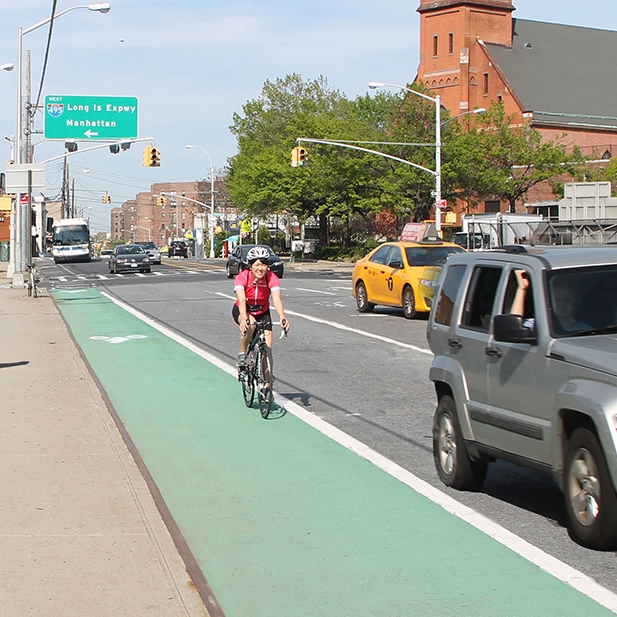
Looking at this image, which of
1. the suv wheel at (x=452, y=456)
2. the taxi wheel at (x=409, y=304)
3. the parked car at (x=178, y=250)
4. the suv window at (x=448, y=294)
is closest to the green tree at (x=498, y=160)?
the parked car at (x=178, y=250)

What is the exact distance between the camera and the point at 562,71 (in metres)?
91.8

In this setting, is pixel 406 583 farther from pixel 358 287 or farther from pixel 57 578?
pixel 358 287

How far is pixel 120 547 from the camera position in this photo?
5.99m

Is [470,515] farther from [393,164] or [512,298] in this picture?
[393,164]

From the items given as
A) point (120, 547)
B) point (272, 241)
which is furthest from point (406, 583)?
point (272, 241)

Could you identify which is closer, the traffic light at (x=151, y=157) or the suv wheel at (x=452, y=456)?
the suv wheel at (x=452, y=456)

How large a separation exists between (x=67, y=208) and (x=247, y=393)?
107 meters

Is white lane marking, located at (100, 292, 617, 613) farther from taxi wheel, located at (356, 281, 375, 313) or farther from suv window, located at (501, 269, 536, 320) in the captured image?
taxi wheel, located at (356, 281, 375, 313)

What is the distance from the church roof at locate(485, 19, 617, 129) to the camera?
282ft

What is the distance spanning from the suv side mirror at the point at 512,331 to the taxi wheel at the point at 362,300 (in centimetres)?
1812

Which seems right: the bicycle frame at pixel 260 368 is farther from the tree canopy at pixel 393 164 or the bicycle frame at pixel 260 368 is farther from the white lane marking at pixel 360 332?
the tree canopy at pixel 393 164

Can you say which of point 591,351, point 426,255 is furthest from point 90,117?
point 591,351

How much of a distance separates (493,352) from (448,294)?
99cm

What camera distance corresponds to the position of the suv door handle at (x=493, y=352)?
6824mm
